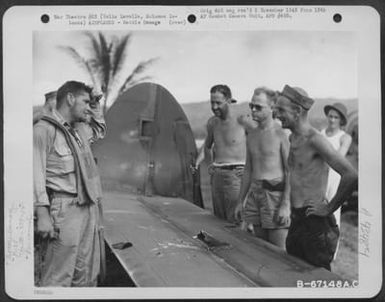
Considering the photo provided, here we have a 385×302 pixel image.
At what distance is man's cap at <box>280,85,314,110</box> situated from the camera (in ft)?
A: 6.90

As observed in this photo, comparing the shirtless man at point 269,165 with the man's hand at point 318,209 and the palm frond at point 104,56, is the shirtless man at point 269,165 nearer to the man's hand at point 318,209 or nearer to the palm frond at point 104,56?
the man's hand at point 318,209

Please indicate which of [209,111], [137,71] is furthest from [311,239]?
[137,71]

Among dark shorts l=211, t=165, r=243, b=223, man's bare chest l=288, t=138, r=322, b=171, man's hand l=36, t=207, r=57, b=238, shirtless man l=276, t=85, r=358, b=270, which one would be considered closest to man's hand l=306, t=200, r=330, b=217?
shirtless man l=276, t=85, r=358, b=270

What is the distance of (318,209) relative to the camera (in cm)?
211

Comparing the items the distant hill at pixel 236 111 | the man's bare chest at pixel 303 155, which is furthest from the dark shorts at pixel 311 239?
the distant hill at pixel 236 111

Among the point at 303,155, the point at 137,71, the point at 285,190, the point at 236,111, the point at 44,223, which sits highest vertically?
the point at 137,71

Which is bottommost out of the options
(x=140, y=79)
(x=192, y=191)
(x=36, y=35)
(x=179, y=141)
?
(x=192, y=191)

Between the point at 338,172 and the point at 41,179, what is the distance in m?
0.97

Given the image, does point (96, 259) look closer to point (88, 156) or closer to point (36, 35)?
point (88, 156)

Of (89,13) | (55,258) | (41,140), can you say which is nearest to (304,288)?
(55,258)

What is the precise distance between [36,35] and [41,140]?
35cm

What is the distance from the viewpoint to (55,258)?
6.91ft

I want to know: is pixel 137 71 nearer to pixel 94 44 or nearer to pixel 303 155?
pixel 94 44

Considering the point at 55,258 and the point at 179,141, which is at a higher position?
the point at 179,141
